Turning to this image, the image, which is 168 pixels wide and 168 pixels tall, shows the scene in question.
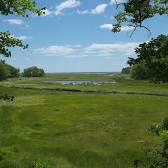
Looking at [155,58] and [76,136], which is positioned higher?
[155,58]

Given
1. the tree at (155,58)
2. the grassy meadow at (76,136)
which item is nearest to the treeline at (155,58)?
the tree at (155,58)

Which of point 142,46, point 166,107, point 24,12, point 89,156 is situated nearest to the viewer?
point 142,46

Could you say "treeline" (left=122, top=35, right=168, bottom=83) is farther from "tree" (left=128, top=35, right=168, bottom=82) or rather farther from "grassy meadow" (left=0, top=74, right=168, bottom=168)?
"grassy meadow" (left=0, top=74, right=168, bottom=168)

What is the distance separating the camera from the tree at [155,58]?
14.2 metres

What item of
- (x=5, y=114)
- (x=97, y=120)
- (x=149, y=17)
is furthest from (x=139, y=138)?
(x=149, y=17)

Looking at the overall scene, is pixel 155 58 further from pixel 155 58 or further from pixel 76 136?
pixel 76 136

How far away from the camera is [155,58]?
14695 millimetres

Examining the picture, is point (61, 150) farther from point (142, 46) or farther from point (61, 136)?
point (142, 46)

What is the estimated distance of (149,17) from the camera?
14766 mm

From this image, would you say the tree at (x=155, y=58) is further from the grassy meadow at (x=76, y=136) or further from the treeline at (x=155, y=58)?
the grassy meadow at (x=76, y=136)

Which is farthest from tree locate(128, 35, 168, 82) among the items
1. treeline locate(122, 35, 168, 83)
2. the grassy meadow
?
the grassy meadow

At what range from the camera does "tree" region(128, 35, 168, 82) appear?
46.5ft

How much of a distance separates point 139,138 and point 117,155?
8200 millimetres

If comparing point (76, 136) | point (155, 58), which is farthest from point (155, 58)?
point (76, 136)
